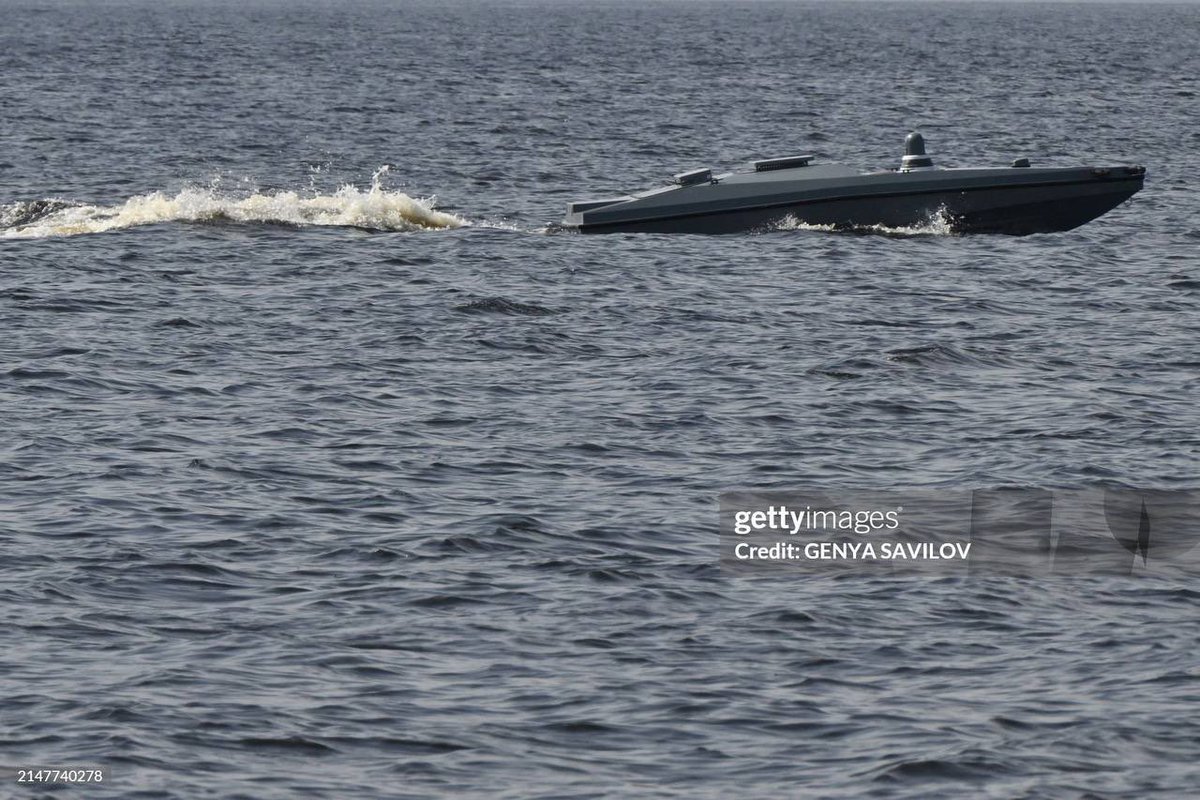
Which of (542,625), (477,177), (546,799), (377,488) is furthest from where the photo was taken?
(477,177)

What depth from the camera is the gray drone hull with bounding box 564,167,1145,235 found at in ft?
142

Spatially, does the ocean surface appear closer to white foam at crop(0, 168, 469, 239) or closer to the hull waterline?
white foam at crop(0, 168, 469, 239)

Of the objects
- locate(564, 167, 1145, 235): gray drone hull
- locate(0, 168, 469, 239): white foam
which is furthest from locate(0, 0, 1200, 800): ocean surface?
locate(564, 167, 1145, 235): gray drone hull

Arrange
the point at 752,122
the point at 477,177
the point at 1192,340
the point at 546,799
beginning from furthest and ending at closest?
the point at 752,122
the point at 477,177
the point at 1192,340
the point at 546,799

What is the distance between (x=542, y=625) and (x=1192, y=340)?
56.2 ft

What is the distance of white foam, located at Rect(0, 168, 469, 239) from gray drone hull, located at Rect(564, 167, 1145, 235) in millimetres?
4637

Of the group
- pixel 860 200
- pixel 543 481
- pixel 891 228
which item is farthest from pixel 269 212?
pixel 543 481

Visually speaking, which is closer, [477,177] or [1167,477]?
[1167,477]

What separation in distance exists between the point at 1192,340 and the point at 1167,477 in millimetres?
9210

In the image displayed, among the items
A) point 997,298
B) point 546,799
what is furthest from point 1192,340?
point 546,799

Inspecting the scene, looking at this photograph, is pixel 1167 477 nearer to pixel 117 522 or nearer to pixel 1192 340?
pixel 1192 340

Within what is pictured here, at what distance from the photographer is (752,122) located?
8138 centimetres

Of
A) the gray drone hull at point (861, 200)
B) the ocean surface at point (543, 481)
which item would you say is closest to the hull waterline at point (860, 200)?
the gray drone hull at point (861, 200)

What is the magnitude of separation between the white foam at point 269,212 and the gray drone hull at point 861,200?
464 centimetres
